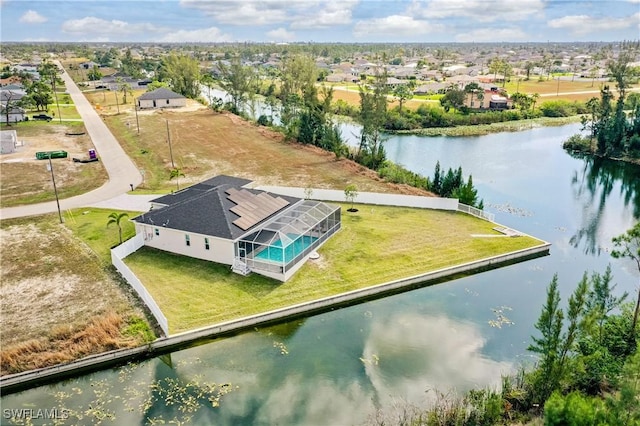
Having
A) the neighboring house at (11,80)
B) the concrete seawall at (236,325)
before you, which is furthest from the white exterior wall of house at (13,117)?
the concrete seawall at (236,325)

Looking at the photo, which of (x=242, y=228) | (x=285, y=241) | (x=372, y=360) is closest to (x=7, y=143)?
(x=242, y=228)

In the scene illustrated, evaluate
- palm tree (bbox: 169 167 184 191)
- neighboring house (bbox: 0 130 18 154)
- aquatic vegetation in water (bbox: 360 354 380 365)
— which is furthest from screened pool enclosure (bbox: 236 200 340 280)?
neighboring house (bbox: 0 130 18 154)

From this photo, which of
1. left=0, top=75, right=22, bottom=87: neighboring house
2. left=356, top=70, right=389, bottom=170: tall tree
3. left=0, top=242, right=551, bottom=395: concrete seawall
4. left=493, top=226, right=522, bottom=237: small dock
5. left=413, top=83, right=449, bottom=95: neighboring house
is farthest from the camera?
left=413, top=83, right=449, bottom=95: neighboring house

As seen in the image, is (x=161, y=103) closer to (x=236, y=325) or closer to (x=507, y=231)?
(x=507, y=231)

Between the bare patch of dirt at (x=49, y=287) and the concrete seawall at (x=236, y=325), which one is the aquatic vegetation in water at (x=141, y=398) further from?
the bare patch of dirt at (x=49, y=287)

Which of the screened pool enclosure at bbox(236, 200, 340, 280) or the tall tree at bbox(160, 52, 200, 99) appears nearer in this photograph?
the screened pool enclosure at bbox(236, 200, 340, 280)

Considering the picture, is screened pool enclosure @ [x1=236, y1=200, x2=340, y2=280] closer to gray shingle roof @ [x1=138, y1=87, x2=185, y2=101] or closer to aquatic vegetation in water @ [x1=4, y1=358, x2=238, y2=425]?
aquatic vegetation in water @ [x1=4, y1=358, x2=238, y2=425]

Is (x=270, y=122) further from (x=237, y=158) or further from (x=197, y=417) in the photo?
(x=197, y=417)
